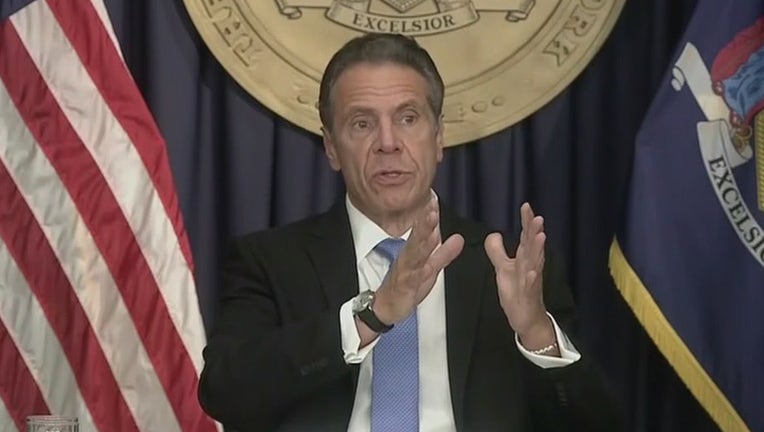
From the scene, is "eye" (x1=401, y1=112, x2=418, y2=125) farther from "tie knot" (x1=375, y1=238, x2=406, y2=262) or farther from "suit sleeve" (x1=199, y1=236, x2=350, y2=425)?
"suit sleeve" (x1=199, y1=236, x2=350, y2=425)

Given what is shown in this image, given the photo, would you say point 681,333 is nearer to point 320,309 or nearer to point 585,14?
point 585,14

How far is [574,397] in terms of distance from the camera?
1.96m

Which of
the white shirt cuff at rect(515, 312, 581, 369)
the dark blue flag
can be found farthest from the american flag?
the white shirt cuff at rect(515, 312, 581, 369)

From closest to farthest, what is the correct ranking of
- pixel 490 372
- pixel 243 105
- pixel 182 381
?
1. pixel 490 372
2. pixel 182 381
3. pixel 243 105

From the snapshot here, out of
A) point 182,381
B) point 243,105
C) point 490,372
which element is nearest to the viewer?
point 490,372

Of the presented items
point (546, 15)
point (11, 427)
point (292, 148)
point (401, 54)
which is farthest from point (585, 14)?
point (11, 427)

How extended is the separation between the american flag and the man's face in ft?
2.45

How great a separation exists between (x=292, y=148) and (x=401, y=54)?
90 centimetres

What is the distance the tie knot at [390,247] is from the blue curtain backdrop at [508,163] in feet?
2.90

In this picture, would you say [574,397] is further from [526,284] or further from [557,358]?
[526,284]

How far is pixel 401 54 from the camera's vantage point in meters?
2.20

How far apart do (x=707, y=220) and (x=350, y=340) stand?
1.19 metres

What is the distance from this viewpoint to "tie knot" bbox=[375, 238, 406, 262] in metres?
2.19

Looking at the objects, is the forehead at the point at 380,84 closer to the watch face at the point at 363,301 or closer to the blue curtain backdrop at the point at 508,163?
the watch face at the point at 363,301
